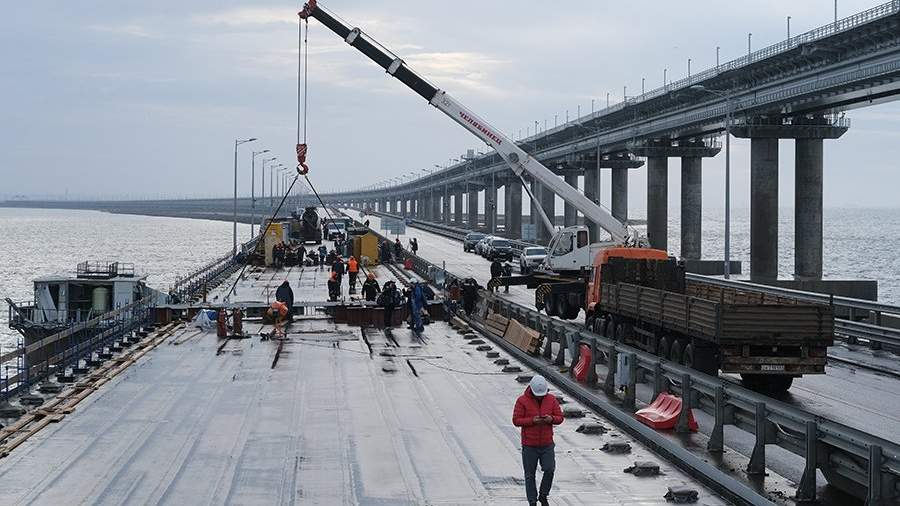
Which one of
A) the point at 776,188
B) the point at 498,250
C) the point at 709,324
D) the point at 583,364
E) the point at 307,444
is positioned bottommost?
the point at 307,444

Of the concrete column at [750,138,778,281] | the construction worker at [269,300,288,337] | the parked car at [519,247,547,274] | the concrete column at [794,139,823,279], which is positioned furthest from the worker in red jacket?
the concrete column at [794,139,823,279]

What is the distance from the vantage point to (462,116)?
169ft

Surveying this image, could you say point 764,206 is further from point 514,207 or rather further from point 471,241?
point 514,207

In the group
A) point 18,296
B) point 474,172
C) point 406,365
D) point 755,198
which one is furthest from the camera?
point 474,172

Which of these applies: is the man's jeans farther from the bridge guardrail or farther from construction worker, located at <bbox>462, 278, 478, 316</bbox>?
construction worker, located at <bbox>462, 278, 478, 316</bbox>

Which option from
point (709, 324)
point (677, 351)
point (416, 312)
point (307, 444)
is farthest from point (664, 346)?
point (416, 312)

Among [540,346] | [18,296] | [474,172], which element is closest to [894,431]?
[540,346]

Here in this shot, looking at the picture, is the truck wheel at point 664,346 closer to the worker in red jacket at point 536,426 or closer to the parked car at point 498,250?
the worker in red jacket at point 536,426

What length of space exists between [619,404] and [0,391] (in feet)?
36.1

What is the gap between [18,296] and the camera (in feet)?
273

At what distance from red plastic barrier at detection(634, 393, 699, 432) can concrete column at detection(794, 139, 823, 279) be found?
57514mm

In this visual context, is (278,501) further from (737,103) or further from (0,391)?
(737,103)

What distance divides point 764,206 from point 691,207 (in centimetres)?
2465

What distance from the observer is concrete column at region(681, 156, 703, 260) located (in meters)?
96.4
